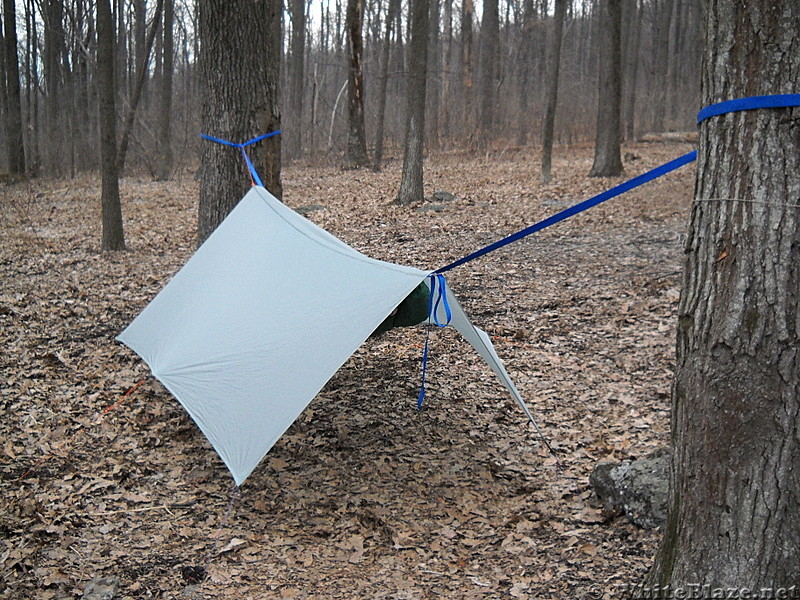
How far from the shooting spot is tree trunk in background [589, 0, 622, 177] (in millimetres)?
13578

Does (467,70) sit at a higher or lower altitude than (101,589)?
higher

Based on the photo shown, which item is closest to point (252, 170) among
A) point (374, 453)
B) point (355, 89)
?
point (374, 453)

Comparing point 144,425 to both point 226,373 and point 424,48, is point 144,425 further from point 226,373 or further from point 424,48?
point 424,48

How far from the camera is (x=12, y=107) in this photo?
18406 millimetres

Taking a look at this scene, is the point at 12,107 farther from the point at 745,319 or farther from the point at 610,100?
the point at 745,319

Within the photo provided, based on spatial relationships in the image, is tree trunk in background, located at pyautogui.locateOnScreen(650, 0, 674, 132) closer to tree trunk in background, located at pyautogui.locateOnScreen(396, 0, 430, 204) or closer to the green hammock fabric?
tree trunk in background, located at pyautogui.locateOnScreen(396, 0, 430, 204)

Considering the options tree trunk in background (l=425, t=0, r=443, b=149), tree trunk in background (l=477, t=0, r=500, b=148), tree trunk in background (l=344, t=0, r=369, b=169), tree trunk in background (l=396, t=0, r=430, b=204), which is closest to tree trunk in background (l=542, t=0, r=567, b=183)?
tree trunk in background (l=396, t=0, r=430, b=204)

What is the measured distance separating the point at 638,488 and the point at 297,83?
20.4 metres

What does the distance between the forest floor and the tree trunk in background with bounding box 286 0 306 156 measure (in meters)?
11.9

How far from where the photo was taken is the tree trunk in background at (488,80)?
63.5 ft

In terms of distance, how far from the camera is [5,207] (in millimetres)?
14664

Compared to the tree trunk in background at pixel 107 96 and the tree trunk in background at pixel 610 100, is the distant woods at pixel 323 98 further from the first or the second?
the tree trunk in background at pixel 107 96

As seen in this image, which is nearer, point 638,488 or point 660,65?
point 638,488

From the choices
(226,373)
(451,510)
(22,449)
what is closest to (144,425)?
(22,449)
